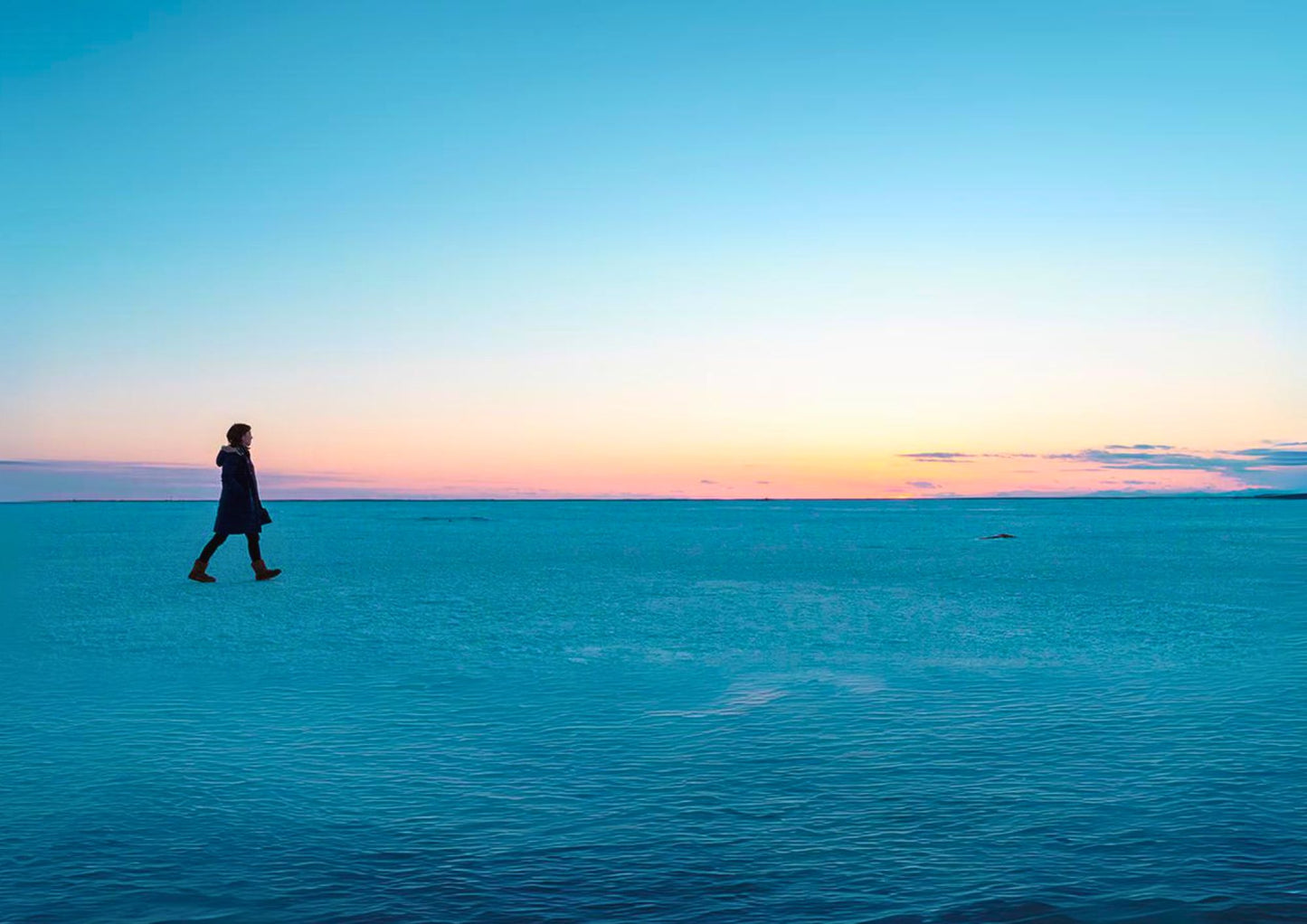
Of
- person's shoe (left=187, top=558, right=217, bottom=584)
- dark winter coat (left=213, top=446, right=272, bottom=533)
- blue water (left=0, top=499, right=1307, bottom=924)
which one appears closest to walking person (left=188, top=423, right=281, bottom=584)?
dark winter coat (left=213, top=446, right=272, bottom=533)

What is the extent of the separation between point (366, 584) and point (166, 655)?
12759 millimetres

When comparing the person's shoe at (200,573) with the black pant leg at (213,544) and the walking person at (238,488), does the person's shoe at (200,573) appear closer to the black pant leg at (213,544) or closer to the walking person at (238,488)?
the black pant leg at (213,544)

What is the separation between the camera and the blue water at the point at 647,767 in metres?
5.79

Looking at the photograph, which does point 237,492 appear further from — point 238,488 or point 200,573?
point 200,573

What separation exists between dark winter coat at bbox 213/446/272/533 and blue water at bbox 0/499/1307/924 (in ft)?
5.26

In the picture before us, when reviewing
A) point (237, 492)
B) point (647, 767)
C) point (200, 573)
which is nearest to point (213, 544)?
point (237, 492)

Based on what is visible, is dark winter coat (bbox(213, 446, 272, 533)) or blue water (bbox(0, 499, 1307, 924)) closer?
blue water (bbox(0, 499, 1307, 924))

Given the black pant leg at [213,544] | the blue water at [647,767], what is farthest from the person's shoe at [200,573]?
the blue water at [647,767]

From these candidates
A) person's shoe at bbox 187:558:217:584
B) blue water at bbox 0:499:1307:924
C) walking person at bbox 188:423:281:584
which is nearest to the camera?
blue water at bbox 0:499:1307:924

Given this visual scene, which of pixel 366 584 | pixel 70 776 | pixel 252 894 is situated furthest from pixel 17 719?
pixel 366 584

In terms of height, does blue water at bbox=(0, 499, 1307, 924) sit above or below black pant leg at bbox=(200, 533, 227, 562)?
below

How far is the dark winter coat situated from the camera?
19047mm

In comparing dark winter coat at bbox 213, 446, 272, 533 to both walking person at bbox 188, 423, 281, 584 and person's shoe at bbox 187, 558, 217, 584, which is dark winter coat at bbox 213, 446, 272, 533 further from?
person's shoe at bbox 187, 558, 217, 584

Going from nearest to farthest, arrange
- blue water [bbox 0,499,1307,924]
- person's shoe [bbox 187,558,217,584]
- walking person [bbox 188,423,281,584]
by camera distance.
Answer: blue water [bbox 0,499,1307,924]
walking person [bbox 188,423,281,584]
person's shoe [bbox 187,558,217,584]
